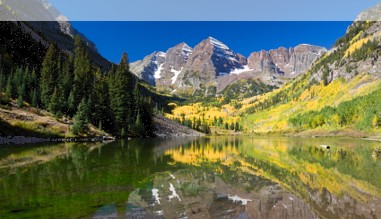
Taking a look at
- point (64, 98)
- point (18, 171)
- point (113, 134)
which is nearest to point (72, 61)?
point (64, 98)

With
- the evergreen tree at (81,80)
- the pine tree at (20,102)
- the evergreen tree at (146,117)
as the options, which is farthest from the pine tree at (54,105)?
the evergreen tree at (146,117)

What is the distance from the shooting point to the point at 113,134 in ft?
336

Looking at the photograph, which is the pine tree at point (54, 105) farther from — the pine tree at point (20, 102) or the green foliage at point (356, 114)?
the green foliage at point (356, 114)

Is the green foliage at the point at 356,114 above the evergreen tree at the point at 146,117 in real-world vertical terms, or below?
above

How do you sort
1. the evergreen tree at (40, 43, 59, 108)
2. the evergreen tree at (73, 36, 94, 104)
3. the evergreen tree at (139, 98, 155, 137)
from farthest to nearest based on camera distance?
the evergreen tree at (139, 98, 155, 137) < the evergreen tree at (73, 36, 94, 104) < the evergreen tree at (40, 43, 59, 108)

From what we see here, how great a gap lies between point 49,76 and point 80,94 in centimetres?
1059

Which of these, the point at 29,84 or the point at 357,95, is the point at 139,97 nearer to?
the point at 29,84

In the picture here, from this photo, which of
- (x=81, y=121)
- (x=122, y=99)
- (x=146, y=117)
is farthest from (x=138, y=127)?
(x=81, y=121)

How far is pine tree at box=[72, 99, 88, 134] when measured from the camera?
85.1 m

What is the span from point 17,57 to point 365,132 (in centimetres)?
15747

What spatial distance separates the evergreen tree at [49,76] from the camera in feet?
318

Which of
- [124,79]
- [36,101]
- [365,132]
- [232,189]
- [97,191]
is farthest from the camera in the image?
[365,132]

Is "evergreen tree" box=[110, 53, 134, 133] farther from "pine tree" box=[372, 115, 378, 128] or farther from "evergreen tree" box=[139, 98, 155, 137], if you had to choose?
"pine tree" box=[372, 115, 378, 128]

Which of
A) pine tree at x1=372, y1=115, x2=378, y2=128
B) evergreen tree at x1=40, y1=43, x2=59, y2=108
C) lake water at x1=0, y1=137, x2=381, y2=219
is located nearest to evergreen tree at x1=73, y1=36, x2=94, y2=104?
evergreen tree at x1=40, y1=43, x2=59, y2=108
